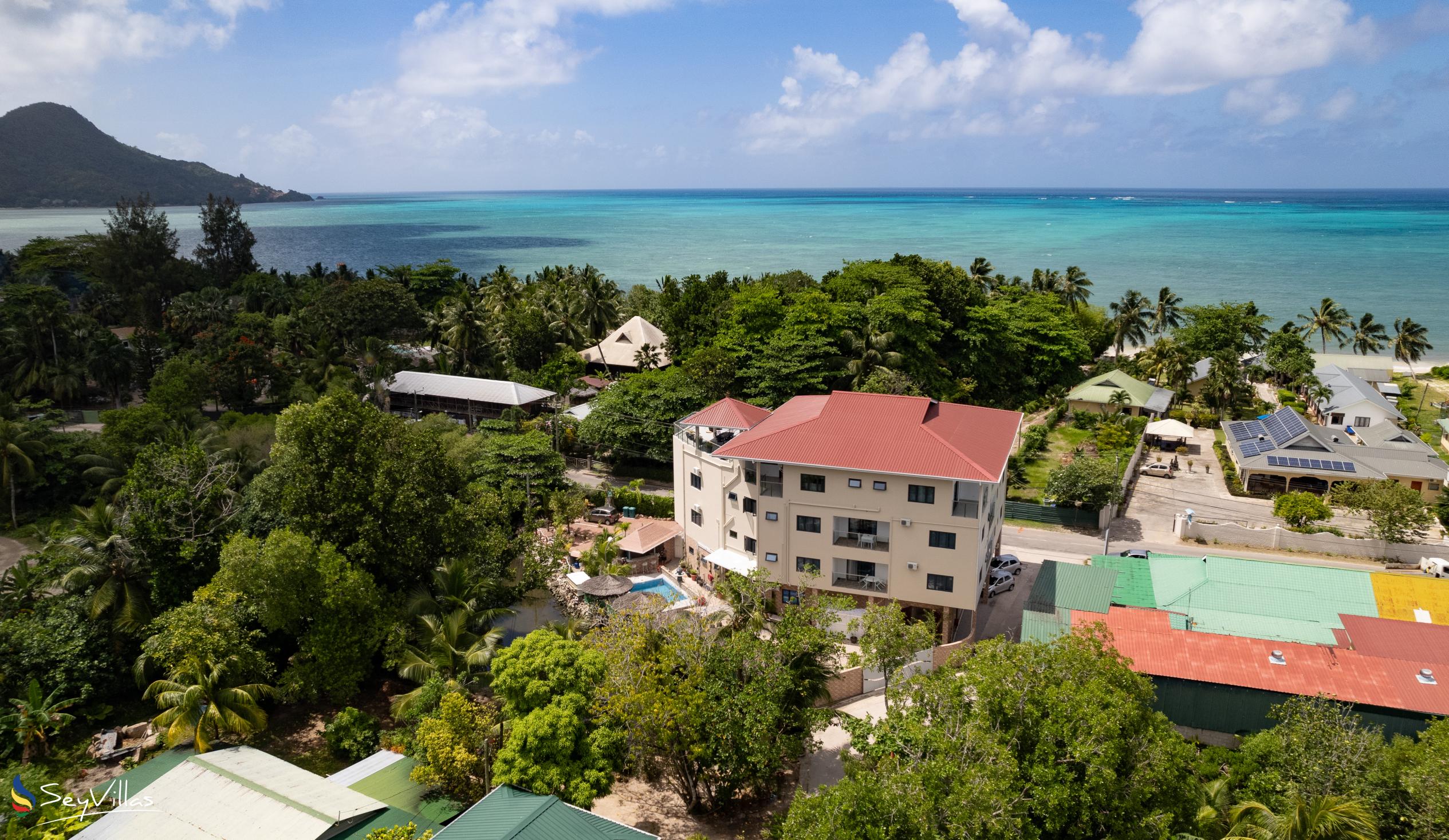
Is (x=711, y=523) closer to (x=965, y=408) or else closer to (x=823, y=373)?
(x=965, y=408)

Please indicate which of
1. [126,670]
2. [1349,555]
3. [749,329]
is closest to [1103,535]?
[1349,555]

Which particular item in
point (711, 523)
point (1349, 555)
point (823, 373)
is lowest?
point (1349, 555)

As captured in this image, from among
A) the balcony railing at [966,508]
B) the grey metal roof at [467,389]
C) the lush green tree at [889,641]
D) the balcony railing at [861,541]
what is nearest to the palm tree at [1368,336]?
the balcony railing at [966,508]

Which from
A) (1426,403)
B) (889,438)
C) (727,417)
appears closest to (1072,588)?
(889,438)

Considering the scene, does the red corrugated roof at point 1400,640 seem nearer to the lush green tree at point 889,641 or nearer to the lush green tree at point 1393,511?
the lush green tree at point 1393,511

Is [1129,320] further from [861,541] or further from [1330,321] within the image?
[861,541]

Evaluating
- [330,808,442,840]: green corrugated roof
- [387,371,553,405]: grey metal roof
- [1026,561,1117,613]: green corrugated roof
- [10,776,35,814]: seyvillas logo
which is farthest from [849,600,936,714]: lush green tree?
[387,371,553,405]: grey metal roof
